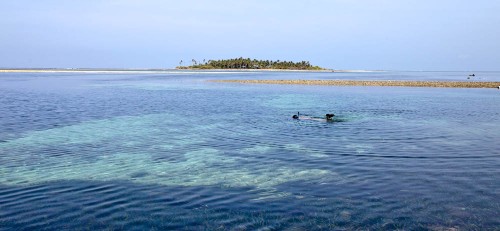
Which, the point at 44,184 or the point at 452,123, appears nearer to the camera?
the point at 44,184

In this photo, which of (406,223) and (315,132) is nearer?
(406,223)

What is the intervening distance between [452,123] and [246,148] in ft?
58.0

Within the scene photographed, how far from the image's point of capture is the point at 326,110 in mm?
38250

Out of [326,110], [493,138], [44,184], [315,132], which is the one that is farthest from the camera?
[326,110]

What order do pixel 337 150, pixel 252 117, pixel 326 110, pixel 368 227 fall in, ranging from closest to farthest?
pixel 368 227 < pixel 337 150 < pixel 252 117 < pixel 326 110

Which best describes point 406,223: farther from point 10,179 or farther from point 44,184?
point 10,179

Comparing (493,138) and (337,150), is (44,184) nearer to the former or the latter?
(337,150)

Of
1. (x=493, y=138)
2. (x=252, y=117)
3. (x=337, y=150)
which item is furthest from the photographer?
(x=252, y=117)

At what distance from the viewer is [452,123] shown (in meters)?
28.8

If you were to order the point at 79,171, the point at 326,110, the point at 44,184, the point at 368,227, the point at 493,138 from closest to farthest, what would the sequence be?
the point at 368,227, the point at 44,184, the point at 79,171, the point at 493,138, the point at 326,110

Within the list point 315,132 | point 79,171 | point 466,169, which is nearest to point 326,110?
point 315,132

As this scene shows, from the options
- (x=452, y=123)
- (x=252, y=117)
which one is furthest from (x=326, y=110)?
(x=452, y=123)

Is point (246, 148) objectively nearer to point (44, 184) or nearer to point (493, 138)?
point (44, 184)

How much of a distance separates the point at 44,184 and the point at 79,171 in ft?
5.55
